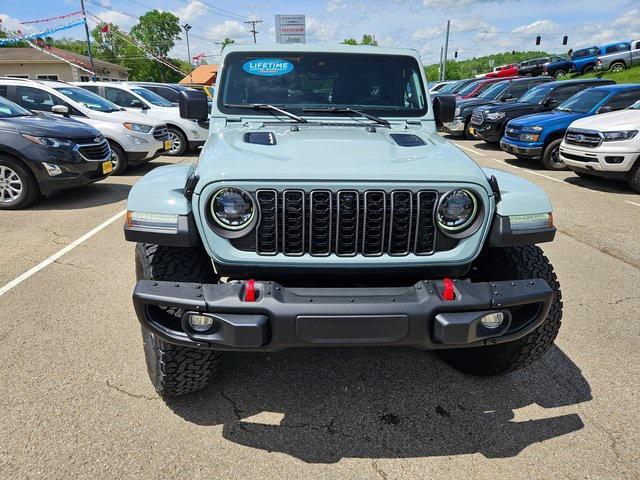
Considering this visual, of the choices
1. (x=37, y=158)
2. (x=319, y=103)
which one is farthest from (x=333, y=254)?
(x=37, y=158)

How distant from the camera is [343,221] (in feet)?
7.04

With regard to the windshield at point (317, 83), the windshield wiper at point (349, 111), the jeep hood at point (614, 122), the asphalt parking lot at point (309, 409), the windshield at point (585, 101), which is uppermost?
the windshield at point (317, 83)

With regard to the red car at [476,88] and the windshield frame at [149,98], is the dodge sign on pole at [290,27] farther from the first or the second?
the windshield frame at [149,98]

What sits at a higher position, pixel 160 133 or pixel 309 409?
pixel 160 133

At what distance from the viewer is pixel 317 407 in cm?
258

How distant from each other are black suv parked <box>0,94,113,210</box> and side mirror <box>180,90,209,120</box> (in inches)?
A: 144

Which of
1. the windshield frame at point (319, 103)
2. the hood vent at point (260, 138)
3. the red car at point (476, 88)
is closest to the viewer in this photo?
the hood vent at point (260, 138)

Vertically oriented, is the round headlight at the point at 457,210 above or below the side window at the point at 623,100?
below

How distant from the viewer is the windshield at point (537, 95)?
40.1 ft

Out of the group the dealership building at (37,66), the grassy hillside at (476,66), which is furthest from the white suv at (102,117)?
the grassy hillside at (476,66)

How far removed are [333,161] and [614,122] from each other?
752cm

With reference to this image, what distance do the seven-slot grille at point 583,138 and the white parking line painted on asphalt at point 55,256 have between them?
755 cm

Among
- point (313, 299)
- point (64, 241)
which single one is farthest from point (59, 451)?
point (64, 241)

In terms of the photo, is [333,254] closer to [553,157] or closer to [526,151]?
[526,151]
